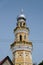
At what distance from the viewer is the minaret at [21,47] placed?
43188 millimetres

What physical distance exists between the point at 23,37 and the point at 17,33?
1.54m

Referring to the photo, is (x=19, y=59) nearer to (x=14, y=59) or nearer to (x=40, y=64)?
(x=14, y=59)

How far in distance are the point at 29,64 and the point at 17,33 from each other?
663 cm

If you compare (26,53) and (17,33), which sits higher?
(17,33)

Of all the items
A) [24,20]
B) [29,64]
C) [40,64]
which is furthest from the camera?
[40,64]

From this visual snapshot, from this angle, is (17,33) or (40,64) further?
(40,64)

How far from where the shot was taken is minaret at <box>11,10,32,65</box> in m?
43.2

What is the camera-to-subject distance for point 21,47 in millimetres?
43812

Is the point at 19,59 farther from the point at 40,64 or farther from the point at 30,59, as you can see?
the point at 40,64

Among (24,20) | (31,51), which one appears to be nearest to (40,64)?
(31,51)

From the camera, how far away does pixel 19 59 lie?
43281mm

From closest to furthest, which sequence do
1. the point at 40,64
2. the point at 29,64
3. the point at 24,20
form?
1. the point at 29,64
2. the point at 24,20
3. the point at 40,64

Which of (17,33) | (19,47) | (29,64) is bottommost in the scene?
(29,64)

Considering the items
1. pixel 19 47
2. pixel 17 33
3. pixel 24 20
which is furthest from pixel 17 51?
pixel 24 20
